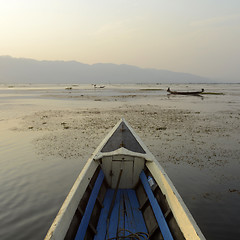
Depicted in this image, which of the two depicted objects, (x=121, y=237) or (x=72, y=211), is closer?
(x=72, y=211)

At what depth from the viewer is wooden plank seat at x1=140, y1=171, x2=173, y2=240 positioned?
4.21 meters

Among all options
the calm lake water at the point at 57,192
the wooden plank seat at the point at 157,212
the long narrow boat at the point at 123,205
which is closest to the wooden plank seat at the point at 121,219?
the long narrow boat at the point at 123,205

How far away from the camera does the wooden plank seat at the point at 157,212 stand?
13.8 ft

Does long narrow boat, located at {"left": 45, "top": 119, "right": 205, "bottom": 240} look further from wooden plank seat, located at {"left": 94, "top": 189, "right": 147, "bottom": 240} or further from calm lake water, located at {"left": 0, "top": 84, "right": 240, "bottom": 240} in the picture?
calm lake water, located at {"left": 0, "top": 84, "right": 240, "bottom": 240}

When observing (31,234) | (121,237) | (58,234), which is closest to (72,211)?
(58,234)

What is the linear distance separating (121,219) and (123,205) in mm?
580

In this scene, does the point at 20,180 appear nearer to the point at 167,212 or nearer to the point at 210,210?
the point at 167,212

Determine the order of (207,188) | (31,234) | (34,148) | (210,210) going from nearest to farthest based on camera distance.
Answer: (31,234) → (210,210) → (207,188) → (34,148)

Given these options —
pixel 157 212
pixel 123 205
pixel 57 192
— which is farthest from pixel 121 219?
pixel 57 192

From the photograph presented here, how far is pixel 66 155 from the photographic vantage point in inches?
448

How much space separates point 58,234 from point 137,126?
15540mm

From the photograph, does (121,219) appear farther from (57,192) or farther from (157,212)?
(57,192)

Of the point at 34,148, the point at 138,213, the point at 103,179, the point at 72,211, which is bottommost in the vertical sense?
the point at 34,148

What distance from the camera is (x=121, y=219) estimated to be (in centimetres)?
539
